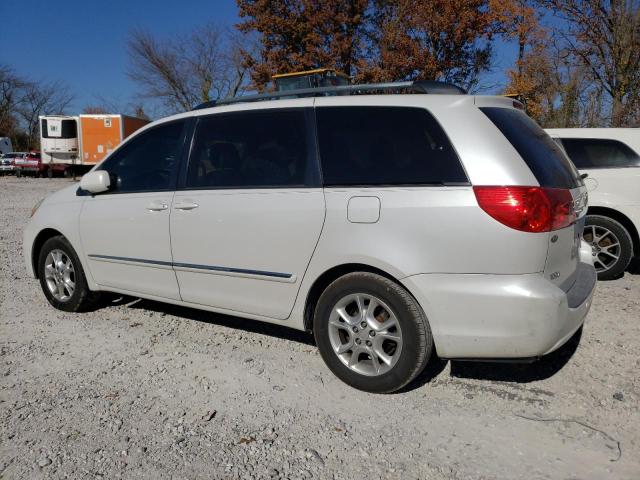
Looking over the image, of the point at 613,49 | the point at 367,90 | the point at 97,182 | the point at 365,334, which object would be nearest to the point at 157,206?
the point at 97,182

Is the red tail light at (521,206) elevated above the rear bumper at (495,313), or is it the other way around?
the red tail light at (521,206)

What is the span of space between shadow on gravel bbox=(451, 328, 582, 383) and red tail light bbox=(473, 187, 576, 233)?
115cm

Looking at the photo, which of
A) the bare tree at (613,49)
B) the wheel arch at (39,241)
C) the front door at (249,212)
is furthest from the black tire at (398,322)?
the bare tree at (613,49)

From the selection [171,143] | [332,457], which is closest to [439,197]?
[332,457]

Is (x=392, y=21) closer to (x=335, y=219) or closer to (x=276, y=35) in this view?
(x=276, y=35)

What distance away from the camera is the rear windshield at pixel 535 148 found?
2928 millimetres

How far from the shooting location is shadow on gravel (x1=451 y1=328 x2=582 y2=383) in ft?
11.4

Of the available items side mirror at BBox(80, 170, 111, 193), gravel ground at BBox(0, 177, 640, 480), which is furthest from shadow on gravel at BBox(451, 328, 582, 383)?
side mirror at BBox(80, 170, 111, 193)

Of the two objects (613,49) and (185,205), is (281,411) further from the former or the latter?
(613,49)

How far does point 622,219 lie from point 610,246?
0.33 metres

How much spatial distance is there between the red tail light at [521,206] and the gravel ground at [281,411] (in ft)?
3.56

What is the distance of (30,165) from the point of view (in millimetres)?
30125

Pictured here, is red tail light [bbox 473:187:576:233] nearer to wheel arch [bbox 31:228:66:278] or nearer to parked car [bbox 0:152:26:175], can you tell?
wheel arch [bbox 31:228:66:278]

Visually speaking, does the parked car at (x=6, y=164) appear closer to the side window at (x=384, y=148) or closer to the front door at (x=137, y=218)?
A: the front door at (x=137, y=218)
